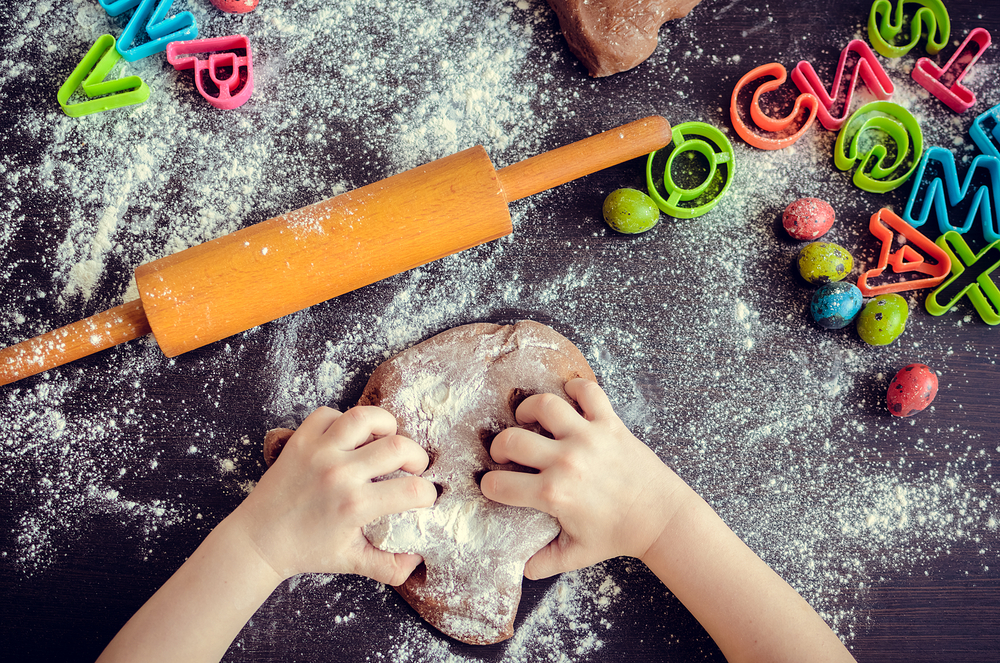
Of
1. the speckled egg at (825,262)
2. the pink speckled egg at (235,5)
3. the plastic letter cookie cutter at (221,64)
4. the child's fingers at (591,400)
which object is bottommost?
the speckled egg at (825,262)

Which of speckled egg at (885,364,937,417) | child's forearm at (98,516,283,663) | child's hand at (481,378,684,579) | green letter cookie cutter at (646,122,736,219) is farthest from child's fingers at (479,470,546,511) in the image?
speckled egg at (885,364,937,417)

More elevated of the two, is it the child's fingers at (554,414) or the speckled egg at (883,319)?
the child's fingers at (554,414)

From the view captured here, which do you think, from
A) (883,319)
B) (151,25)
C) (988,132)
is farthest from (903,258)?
(151,25)

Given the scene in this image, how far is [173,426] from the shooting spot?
0.96 metres

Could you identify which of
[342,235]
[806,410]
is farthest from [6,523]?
[806,410]

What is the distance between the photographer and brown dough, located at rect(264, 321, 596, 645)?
87 cm

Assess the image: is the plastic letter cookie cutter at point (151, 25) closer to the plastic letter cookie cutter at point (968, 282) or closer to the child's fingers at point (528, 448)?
the child's fingers at point (528, 448)

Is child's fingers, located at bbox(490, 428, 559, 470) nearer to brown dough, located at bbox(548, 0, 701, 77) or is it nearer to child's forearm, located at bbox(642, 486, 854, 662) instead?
child's forearm, located at bbox(642, 486, 854, 662)

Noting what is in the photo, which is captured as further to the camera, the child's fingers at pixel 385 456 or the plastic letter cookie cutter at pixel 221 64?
the plastic letter cookie cutter at pixel 221 64

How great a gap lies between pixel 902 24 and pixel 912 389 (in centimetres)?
62

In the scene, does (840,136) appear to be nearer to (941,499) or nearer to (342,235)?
(941,499)

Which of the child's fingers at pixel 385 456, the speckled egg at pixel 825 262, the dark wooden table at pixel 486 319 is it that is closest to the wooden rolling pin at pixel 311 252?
the dark wooden table at pixel 486 319

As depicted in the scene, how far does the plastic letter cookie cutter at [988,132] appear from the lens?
1.00 metres

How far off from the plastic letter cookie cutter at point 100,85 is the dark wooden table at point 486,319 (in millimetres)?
30
